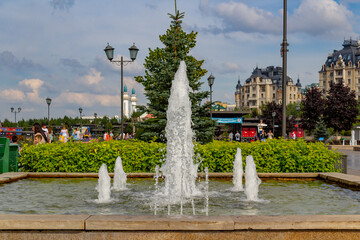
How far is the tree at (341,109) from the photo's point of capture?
4684 cm

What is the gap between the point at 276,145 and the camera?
39.4 feet

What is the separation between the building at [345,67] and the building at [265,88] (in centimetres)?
1421

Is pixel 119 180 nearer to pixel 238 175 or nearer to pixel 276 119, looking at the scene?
pixel 238 175

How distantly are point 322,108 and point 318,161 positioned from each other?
132ft

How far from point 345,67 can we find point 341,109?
101 meters

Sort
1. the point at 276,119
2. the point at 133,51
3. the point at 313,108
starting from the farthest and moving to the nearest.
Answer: the point at 276,119
the point at 313,108
the point at 133,51

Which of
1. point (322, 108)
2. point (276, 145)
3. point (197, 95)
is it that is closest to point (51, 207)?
point (276, 145)

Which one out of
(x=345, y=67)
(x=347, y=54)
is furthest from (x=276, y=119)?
(x=347, y=54)

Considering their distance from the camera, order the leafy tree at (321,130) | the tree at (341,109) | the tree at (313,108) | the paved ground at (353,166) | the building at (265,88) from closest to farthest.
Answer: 1. the paved ground at (353,166)
2. the tree at (341,109)
3. the leafy tree at (321,130)
4. the tree at (313,108)
5. the building at (265,88)

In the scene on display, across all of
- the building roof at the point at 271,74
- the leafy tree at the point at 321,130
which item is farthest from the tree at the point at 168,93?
the building roof at the point at 271,74

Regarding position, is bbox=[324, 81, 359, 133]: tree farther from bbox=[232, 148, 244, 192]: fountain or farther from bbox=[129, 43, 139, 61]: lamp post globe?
bbox=[232, 148, 244, 192]: fountain

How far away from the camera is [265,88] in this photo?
153875mm

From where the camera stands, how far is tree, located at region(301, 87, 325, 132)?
49375 mm

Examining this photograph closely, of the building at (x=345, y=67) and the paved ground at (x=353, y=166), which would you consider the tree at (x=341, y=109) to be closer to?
the paved ground at (x=353, y=166)
